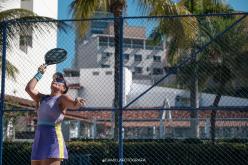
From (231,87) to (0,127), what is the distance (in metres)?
7.44

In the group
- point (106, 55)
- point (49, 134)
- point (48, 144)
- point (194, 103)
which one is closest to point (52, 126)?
point (49, 134)

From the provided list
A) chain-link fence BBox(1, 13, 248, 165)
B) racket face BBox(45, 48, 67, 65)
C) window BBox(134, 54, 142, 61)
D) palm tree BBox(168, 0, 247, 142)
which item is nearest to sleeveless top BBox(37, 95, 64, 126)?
racket face BBox(45, 48, 67, 65)

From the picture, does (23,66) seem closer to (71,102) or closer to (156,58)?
(156,58)

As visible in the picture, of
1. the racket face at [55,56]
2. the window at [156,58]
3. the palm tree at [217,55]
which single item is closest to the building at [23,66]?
the window at [156,58]

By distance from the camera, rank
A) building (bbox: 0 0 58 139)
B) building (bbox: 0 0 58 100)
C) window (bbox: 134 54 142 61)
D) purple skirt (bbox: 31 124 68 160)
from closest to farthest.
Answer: purple skirt (bbox: 31 124 68 160)
window (bbox: 134 54 142 61)
building (bbox: 0 0 58 139)
building (bbox: 0 0 58 100)

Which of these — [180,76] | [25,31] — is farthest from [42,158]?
[180,76]

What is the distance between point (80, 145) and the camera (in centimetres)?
1184

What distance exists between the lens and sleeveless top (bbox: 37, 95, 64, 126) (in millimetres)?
5629

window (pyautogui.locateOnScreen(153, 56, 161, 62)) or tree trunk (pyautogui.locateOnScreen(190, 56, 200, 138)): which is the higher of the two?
window (pyautogui.locateOnScreen(153, 56, 161, 62))

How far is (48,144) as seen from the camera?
5.52m

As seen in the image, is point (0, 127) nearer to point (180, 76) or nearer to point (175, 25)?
point (175, 25)

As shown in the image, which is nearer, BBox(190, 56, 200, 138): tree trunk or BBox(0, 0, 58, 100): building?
BBox(190, 56, 200, 138): tree trunk

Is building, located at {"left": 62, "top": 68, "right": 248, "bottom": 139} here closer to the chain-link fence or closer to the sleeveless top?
the chain-link fence

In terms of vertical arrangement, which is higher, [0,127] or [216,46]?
[216,46]
